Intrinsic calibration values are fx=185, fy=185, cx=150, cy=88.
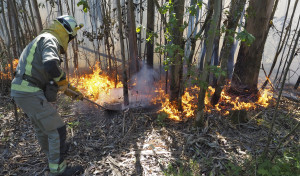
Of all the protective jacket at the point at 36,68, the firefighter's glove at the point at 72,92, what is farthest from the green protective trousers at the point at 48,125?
the firefighter's glove at the point at 72,92

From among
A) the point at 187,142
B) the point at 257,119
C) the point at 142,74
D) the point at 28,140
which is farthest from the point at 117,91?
the point at 257,119

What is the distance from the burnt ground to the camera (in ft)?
8.99

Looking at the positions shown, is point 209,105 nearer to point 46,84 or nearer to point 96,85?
point 46,84

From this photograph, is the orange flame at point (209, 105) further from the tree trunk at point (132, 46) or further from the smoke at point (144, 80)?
the tree trunk at point (132, 46)

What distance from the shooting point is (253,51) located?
15.5ft

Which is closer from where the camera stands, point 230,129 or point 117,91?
point 230,129

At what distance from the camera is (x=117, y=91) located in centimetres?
598

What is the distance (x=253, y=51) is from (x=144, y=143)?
3652 millimetres

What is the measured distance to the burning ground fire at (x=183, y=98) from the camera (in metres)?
4.23

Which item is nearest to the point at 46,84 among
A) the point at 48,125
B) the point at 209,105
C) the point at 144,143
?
the point at 48,125

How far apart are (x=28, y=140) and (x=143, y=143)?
2148 mm

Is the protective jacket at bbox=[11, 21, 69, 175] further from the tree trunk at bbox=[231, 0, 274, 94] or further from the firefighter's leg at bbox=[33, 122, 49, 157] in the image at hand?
the tree trunk at bbox=[231, 0, 274, 94]

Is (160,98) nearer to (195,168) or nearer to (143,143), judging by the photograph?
(143,143)

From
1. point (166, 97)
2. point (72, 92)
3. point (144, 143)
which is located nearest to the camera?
point (72, 92)
